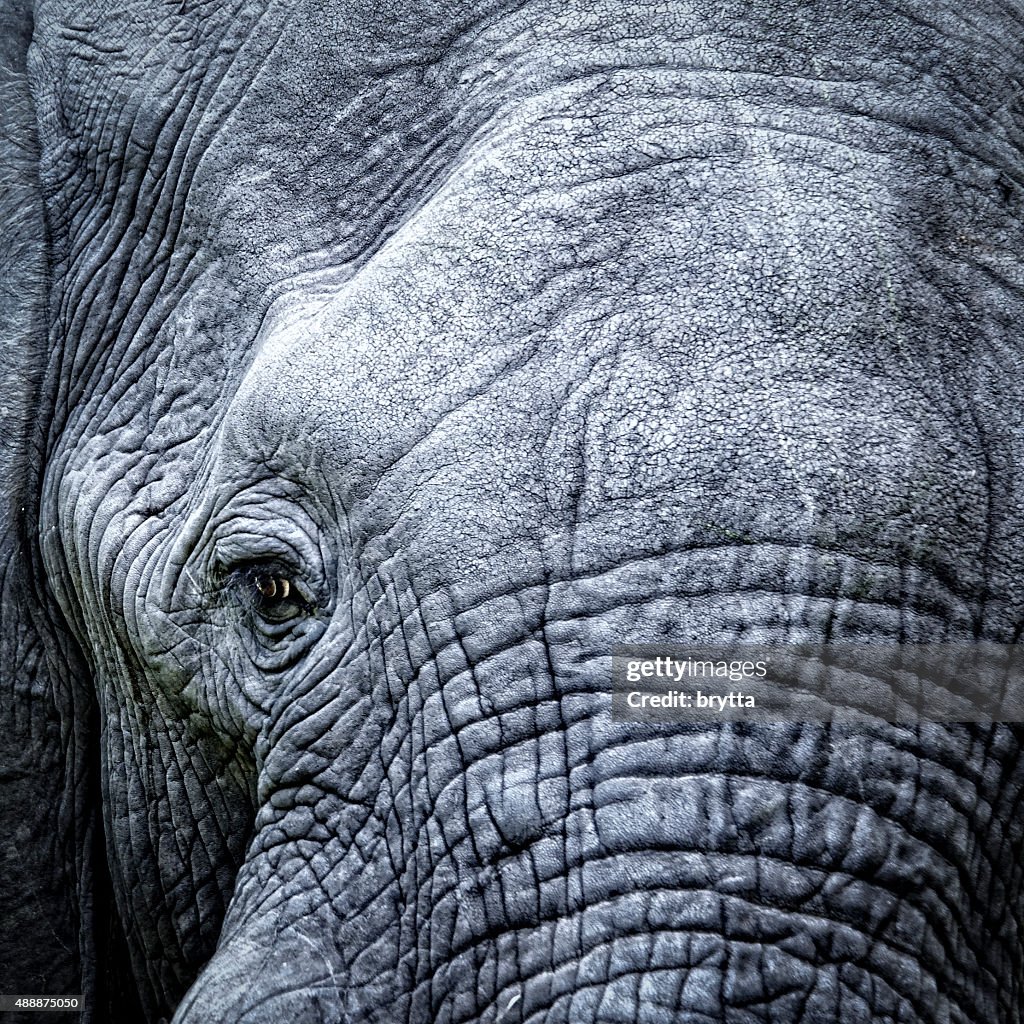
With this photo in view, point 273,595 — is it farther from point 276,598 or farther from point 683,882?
point 683,882

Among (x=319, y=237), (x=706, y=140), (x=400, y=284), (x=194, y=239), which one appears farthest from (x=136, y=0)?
(x=706, y=140)

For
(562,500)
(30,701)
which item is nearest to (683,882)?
(562,500)

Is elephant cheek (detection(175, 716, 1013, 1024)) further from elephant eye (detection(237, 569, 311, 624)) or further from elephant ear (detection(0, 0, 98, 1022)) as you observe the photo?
Result: elephant ear (detection(0, 0, 98, 1022))

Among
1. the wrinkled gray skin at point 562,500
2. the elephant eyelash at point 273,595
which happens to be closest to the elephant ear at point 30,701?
the wrinkled gray skin at point 562,500

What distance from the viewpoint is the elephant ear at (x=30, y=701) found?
9.45ft

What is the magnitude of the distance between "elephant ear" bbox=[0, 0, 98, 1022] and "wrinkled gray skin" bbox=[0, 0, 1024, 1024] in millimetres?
283

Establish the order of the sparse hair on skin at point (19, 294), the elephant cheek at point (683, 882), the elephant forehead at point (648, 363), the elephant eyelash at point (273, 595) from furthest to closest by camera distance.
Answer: the sparse hair on skin at point (19, 294) < the elephant eyelash at point (273, 595) < the elephant forehead at point (648, 363) < the elephant cheek at point (683, 882)

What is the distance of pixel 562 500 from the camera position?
1922mm

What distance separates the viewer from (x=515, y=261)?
2086mm

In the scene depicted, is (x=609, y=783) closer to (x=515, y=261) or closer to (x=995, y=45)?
(x=515, y=261)

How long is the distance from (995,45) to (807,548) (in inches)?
33.7

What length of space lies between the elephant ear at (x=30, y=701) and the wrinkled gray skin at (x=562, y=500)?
0.28 meters

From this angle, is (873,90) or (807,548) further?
(873,90)

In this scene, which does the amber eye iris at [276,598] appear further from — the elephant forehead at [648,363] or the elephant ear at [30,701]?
the elephant ear at [30,701]
